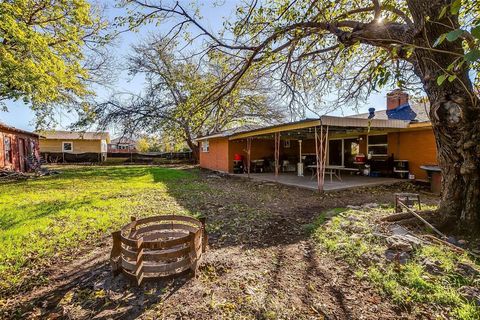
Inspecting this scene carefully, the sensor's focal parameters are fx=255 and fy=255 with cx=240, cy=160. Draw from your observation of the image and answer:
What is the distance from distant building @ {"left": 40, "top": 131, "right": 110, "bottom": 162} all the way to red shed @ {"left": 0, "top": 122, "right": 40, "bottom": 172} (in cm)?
834

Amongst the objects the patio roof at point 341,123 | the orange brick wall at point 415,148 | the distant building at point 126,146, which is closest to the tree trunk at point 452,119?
the patio roof at point 341,123

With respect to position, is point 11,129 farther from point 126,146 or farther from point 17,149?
point 126,146

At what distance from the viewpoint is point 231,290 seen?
2.79m

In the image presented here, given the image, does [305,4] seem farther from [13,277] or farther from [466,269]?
[13,277]

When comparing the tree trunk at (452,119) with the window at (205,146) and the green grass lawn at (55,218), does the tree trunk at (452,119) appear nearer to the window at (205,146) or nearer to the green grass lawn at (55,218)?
the green grass lawn at (55,218)

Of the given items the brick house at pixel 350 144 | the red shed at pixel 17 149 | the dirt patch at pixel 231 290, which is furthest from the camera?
the red shed at pixel 17 149

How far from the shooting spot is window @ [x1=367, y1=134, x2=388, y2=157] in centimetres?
1206

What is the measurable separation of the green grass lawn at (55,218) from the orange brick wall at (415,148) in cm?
936

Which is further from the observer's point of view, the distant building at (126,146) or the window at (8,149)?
the distant building at (126,146)

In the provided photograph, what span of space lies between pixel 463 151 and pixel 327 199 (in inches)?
160

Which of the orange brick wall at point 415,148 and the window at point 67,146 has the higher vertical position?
the window at point 67,146

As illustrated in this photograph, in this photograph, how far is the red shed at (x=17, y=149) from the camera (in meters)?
14.4

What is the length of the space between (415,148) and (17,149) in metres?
22.0

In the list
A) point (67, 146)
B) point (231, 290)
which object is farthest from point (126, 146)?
point (231, 290)
